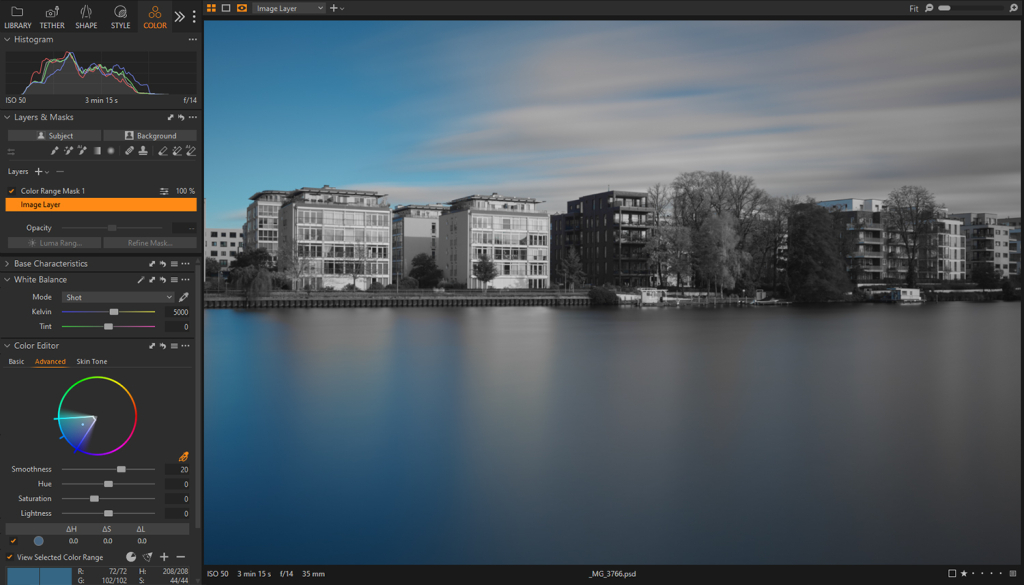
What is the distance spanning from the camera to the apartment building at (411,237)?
108062 millimetres

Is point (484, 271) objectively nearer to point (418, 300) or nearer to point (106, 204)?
point (418, 300)

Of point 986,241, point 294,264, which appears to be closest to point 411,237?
point 294,264

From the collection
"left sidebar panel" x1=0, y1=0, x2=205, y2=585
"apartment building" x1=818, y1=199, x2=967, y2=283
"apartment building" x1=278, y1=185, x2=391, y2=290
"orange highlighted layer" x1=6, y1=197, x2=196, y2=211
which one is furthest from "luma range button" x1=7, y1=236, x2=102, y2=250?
"apartment building" x1=818, y1=199, x2=967, y2=283

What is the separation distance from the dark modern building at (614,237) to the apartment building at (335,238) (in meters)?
33.5

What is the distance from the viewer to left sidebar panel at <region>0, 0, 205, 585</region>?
13.1 ft

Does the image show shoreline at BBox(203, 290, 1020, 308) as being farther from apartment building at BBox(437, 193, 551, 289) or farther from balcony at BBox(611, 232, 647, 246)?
balcony at BBox(611, 232, 647, 246)

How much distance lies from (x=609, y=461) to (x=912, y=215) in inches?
3635

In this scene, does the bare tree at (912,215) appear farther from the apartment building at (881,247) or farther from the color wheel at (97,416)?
the color wheel at (97,416)

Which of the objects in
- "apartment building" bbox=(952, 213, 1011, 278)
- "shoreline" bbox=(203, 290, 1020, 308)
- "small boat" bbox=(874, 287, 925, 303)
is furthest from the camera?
"apartment building" bbox=(952, 213, 1011, 278)

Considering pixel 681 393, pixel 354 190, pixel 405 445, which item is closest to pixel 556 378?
pixel 681 393

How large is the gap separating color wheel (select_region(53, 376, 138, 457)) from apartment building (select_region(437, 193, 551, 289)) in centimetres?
9035

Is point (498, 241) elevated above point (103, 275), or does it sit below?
above

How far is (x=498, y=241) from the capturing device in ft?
322

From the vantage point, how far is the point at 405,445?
12.3m
